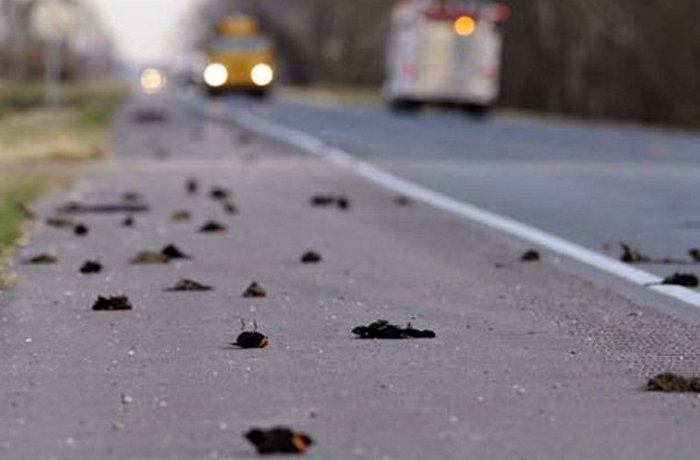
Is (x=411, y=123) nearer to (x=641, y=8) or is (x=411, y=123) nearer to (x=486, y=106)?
(x=486, y=106)

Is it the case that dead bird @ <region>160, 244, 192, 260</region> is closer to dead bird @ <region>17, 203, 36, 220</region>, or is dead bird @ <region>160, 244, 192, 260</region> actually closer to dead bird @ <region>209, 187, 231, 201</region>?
dead bird @ <region>17, 203, 36, 220</region>

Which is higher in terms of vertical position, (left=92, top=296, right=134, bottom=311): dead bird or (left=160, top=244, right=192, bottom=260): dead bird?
(left=92, top=296, right=134, bottom=311): dead bird

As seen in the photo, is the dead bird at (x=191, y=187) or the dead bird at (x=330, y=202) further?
the dead bird at (x=191, y=187)

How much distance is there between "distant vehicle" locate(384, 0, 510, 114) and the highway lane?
7.18 meters

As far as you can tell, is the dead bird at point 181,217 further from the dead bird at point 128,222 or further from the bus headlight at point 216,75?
the bus headlight at point 216,75

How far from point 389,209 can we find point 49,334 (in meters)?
9.50

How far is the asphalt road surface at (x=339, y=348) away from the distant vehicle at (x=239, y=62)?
56631 mm

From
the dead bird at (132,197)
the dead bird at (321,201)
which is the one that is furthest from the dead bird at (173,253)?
the dead bird at (132,197)

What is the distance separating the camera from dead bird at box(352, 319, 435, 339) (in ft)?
31.2

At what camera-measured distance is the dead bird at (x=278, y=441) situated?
6.62 meters

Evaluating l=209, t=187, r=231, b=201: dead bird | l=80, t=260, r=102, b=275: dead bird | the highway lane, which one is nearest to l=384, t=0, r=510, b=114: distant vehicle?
the highway lane

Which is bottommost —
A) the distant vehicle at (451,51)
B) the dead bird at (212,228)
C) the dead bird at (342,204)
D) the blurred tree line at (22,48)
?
the blurred tree line at (22,48)

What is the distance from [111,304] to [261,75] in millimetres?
65662

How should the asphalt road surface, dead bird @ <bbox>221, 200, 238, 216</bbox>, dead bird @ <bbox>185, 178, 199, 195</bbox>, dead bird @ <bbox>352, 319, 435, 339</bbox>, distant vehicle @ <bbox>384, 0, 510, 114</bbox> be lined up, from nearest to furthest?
the asphalt road surface → dead bird @ <bbox>352, 319, 435, 339</bbox> → dead bird @ <bbox>221, 200, 238, 216</bbox> → dead bird @ <bbox>185, 178, 199, 195</bbox> → distant vehicle @ <bbox>384, 0, 510, 114</bbox>
